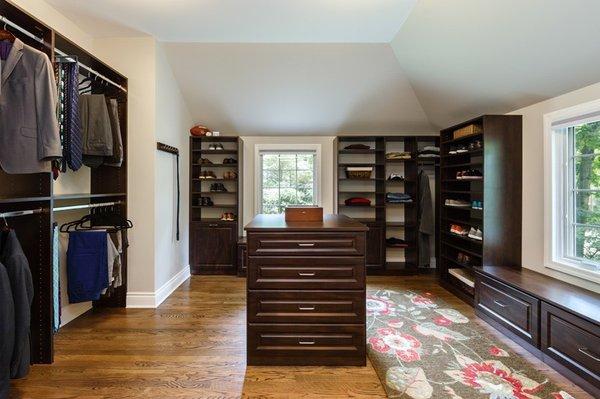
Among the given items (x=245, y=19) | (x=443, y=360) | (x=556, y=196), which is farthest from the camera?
(x=245, y=19)

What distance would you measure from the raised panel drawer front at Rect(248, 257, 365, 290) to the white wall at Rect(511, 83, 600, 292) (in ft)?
6.41

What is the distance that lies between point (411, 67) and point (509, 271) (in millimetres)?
2422

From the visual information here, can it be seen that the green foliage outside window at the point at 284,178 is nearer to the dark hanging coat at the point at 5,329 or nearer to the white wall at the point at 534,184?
the white wall at the point at 534,184

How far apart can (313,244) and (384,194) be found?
2.62 m

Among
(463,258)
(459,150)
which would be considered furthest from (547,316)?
(459,150)

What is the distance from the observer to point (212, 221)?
4422mm

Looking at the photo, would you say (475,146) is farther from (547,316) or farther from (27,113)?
(27,113)

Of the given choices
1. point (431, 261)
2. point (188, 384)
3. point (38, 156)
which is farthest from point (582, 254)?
point (38, 156)

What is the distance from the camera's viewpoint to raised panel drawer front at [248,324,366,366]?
6.81 feet

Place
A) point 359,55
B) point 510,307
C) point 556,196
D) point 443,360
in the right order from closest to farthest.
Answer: point 443,360, point 510,307, point 556,196, point 359,55

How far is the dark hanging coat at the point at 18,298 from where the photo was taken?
5.61 feet

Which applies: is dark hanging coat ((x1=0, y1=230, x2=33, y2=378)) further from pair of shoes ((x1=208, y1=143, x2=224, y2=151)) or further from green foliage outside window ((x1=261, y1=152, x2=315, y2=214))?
green foliage outside window ((x1=261, y1=152, x2=315, y2=214))

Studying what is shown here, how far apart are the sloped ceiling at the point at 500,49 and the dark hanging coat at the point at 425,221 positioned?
3.98 ft

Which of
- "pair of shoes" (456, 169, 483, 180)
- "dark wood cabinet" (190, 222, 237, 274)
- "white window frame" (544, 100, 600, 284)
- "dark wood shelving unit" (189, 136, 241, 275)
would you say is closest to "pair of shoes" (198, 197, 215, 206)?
"dark wood shelving unit" (189, 136, 241, 275)
